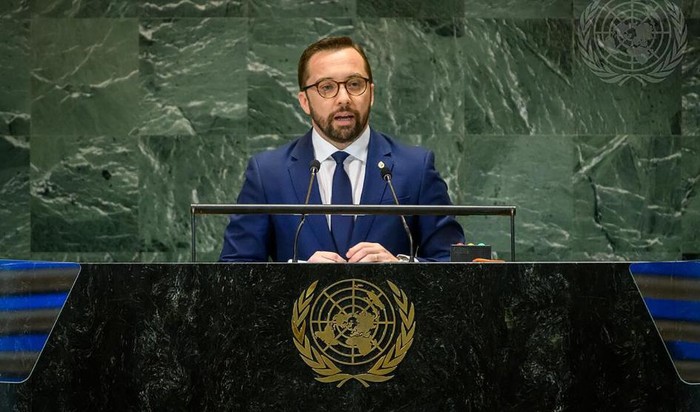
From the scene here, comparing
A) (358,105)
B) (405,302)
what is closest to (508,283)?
(405,302)

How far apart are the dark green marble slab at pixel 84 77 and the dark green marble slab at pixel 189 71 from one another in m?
0.09

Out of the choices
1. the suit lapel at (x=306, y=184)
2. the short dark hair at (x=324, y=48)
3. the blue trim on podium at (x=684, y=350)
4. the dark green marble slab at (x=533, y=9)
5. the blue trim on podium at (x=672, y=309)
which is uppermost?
the dark green marble slab at (x=533, y=9)

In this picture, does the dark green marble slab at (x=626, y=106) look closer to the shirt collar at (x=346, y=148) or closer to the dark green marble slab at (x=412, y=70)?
the dark green marble slab at (x=412, y=70)

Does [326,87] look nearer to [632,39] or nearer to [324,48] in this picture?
[324,48]

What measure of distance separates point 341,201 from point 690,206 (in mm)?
2642

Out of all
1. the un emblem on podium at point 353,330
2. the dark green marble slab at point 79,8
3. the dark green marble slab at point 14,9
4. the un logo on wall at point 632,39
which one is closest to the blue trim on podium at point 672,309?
the un emblem on podium at point 353,330

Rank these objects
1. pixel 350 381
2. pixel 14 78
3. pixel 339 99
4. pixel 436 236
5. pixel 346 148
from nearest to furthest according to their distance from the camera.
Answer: pixel 350 381 < pixel 436 236 < pixel 339 99 < pixel 346 148 < pixel 14 78

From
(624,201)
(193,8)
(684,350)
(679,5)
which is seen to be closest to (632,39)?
(679,5)

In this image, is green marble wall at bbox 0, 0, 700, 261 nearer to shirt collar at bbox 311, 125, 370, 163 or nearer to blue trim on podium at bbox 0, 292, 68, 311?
shirt collar at bbox 311, 125, 370, 163

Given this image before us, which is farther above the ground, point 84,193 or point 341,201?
point 84,193

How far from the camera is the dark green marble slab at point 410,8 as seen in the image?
20.2ft

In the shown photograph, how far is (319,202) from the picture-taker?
434 centimetres

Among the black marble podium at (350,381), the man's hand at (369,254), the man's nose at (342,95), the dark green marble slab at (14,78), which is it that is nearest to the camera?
the black marble podium at (350,381)

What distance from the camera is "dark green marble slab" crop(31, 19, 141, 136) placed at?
614 centimetres
